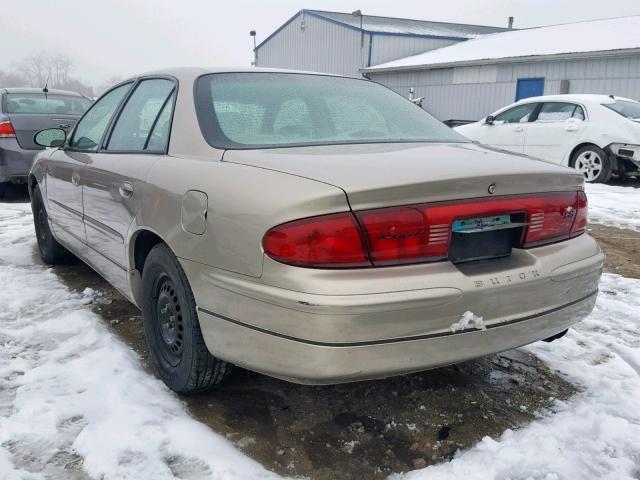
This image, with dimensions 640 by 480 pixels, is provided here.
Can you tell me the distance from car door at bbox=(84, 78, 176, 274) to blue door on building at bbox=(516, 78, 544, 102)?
59.1 ft

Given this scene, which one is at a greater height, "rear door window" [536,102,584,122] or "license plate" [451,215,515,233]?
"rear door window" [536,102,584,122]

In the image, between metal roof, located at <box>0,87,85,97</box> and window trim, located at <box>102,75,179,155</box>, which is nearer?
window trim, located at <box>102,75,179,155</box>

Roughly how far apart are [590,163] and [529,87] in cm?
1105

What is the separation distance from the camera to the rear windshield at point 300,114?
253cm

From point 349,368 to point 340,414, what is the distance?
685 mm

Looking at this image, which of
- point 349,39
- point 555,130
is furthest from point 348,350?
point 349,39

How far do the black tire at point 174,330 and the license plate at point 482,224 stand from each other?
1.07 meters

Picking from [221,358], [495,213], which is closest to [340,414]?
[221,358]

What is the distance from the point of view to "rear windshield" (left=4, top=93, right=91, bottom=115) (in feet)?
25.9

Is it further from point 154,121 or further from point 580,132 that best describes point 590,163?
point 154,121

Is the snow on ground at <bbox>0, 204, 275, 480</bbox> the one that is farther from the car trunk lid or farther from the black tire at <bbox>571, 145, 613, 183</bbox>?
the black tire at <bbox>571, 145, 613, 183</bbox>

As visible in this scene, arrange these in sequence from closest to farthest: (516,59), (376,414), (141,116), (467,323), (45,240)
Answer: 1. (467,323)
2. (376,414)
3. (141,116)
4. (45,240)
5. (516,59)

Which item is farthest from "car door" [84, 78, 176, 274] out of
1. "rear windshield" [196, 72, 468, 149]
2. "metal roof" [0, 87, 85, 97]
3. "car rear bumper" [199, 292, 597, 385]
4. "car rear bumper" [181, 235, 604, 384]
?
"metal roof" [0, 87, 85, 97]

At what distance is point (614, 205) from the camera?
24.4ft
